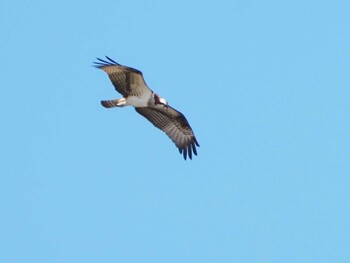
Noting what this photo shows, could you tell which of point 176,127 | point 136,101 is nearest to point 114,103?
point 136,101

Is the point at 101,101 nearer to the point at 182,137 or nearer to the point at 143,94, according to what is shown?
the point at 143,94

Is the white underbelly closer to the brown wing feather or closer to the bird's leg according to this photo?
the bird's leg

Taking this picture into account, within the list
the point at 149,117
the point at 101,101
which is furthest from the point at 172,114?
the point at 101,101

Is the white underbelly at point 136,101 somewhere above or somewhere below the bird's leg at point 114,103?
above

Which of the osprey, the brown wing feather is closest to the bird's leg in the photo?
the osprey

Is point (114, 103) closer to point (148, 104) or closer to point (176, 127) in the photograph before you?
point (148, 104)

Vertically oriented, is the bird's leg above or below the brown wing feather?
below

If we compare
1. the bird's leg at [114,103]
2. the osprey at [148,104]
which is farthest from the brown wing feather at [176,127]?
the bird's leg at [114,103]

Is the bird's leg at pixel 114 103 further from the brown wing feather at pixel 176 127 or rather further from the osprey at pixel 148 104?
the brown wing feather at pixel 176 127

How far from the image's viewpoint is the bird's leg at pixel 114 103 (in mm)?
22922

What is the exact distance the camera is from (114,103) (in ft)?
75.6

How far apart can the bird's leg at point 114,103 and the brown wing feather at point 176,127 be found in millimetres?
1381

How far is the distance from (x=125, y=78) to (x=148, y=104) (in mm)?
779

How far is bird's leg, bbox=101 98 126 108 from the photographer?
22922mm
